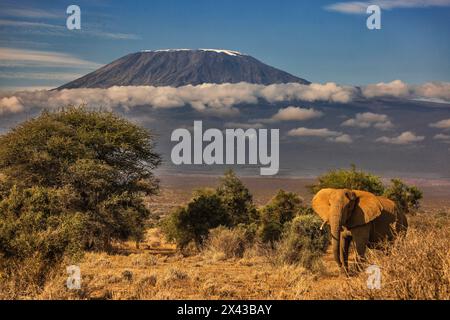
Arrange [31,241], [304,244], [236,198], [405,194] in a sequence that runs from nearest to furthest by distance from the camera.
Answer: [31,241]
[304,244]
[236,198]
[405,194]

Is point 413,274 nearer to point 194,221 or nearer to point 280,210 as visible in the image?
point 194,221

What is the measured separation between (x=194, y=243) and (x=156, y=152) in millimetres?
4943

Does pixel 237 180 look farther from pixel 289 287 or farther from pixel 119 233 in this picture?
pixel 289 287

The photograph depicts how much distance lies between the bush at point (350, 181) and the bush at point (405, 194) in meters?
2.51

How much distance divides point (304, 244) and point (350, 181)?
12593mm

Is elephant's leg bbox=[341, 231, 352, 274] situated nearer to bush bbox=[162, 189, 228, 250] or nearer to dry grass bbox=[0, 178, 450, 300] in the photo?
dry grass bbox=[0, 178, 450, 300]

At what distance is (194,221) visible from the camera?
90.3 ft

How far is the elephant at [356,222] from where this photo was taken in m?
16.1

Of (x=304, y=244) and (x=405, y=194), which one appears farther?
(x=405, y=194)

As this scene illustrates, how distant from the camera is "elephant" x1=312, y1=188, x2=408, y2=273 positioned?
16062mm

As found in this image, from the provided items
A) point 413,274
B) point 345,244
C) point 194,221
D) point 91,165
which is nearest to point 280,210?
point 194,221

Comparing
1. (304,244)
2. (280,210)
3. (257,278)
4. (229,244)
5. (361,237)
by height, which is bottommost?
(229,244)

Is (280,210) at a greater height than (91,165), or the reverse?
(91,165)
